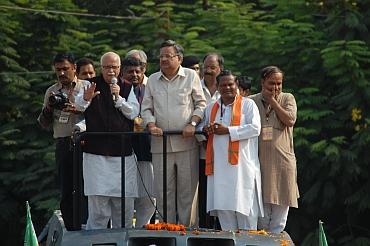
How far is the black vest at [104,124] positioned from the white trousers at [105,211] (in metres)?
0.42

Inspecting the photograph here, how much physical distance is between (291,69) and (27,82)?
4.46m

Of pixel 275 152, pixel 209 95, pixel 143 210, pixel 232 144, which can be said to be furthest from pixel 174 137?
pixel 209 95

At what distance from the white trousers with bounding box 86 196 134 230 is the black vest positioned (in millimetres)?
424

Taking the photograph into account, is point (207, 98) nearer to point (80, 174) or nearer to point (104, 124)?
point (104, 124)

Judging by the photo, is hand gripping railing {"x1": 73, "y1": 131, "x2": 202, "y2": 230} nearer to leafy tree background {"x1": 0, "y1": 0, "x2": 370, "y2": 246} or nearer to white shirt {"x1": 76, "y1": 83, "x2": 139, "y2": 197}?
white shirt {"x1": 76, "y1": 83, "x2": 139, "y2": 197}

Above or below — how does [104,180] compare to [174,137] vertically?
below

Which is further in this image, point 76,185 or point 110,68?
point 110,68

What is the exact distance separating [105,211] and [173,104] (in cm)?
112

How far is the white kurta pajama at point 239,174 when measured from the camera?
1101 centimetres

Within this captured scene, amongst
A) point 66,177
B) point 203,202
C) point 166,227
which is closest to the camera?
point 166,227

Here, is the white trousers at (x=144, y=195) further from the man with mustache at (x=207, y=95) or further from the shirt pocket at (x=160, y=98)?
the shirt pocket at (x=160, y=98)

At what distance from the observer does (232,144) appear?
11.0 metres

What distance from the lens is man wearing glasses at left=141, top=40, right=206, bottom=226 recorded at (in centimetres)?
1124

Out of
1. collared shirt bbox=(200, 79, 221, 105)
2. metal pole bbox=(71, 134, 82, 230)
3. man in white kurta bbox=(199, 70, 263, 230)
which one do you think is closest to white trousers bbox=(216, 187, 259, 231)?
man in white kurta bbox=(199, 70, 263, 230)
